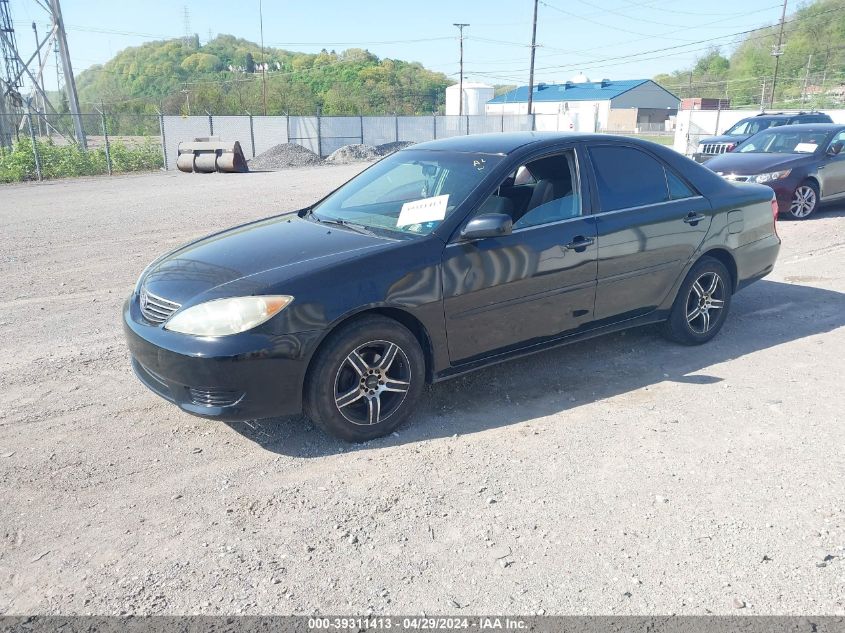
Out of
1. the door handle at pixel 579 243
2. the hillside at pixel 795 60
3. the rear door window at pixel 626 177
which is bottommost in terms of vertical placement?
the door handle at pixel 579 243

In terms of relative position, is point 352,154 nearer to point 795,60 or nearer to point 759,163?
point 759,163

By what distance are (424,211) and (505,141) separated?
3.31ft

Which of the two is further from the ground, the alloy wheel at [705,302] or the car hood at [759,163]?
the car hood at [759,163]

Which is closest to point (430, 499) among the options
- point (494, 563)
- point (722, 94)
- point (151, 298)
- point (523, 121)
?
point (494, 563)

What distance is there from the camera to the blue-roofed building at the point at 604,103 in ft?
265

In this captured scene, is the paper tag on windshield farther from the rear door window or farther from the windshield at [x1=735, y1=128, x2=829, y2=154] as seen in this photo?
the windshield at [x1=735, y1=128, x2=829, y2=154]

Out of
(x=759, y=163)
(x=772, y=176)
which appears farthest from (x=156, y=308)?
(x=759, y=163)

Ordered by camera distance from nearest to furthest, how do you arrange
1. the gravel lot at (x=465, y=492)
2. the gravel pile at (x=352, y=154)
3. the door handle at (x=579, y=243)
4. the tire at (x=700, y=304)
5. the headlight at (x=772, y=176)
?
the gravel lot at (x=465, y=492), the door handle at (x=579, y=243), the tire at (x=700, y=304), the headlight at (x=772, y=176), the gravel pile at (x=352, y=154)

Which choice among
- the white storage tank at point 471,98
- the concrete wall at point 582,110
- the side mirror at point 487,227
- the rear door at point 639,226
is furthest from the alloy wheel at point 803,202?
the white storage tank at point 471,98

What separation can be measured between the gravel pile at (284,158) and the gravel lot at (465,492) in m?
27.6

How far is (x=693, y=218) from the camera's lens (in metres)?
5.45

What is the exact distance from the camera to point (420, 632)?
104 inches

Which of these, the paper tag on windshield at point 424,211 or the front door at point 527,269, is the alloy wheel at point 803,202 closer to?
the front door at point 527,269

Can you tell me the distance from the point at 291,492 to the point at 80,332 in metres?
3.50
